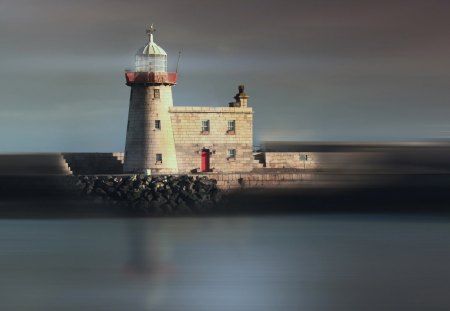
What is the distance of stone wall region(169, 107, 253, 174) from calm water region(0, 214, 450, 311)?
2874mm

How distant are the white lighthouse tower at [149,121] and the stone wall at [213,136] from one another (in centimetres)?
56

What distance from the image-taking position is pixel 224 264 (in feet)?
67.3

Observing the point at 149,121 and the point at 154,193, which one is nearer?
the point at 154,193

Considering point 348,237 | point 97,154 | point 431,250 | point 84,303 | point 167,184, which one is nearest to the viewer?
point 84,303

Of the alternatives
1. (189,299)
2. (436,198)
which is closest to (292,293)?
(189,299)

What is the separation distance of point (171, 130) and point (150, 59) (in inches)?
98.8

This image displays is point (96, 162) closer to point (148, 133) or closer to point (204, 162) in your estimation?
point (148, 133)

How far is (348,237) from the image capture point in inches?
962

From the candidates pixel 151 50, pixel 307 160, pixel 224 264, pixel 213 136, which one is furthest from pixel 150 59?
pixel 224 264

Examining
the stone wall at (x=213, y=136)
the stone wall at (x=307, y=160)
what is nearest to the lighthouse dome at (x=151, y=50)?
the stone wall at (x=213, y=136)

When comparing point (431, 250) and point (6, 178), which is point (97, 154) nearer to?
point (6, 178)

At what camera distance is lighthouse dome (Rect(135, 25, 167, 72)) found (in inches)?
1125

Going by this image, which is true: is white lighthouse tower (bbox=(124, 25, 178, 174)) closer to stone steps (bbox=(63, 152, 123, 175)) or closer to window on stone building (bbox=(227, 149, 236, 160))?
window on stone building (bbox=(227, 149, 236, 160))

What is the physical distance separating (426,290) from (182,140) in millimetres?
13297
